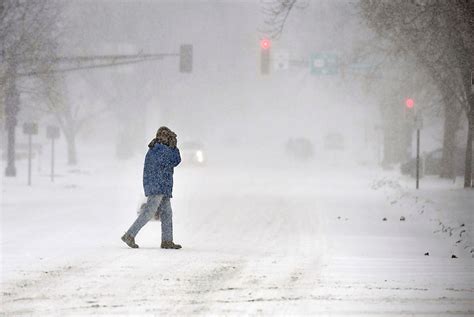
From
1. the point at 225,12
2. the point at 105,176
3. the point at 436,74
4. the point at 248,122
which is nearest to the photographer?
the point at 436,74

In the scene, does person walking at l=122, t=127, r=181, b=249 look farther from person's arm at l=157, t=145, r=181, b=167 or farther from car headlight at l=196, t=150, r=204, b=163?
car headlight at l=196, t=150, r=204, b=163

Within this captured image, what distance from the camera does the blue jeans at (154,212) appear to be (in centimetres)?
1573

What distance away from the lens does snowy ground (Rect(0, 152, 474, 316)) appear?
10.4 meters

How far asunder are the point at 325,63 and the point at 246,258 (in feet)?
152

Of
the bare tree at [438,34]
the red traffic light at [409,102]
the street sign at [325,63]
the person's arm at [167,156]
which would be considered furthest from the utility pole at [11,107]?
the street sign at [325,63]

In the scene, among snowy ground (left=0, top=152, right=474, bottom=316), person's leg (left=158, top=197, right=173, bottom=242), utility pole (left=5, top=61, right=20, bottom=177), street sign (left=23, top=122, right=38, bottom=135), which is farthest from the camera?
street sign (left=23, top=122, right=38, bottom=135)

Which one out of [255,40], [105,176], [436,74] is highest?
[255,40]

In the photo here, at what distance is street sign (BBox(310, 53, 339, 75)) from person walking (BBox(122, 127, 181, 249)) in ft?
146

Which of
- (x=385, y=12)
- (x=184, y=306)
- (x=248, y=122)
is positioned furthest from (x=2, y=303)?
(x=248, y=122)

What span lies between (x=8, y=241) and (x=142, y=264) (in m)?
4.91

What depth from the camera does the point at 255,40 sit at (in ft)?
317

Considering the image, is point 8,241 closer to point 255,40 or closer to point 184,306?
point 184,306

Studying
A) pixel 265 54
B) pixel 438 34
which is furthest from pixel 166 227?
pixel 265 54

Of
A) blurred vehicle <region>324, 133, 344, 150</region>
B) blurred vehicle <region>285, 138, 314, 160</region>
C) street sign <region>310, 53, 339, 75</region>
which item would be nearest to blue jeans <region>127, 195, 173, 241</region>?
street sign <region>310, 53, 339, 75</region>
